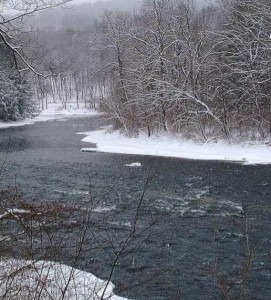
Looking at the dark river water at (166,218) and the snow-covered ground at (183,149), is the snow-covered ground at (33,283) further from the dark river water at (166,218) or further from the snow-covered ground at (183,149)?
the snow-covered ground at (183,149)

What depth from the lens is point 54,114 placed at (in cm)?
6041

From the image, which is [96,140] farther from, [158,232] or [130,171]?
[158,232]

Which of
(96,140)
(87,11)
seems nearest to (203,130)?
(96,140)

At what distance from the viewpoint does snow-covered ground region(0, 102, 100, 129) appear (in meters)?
43.7

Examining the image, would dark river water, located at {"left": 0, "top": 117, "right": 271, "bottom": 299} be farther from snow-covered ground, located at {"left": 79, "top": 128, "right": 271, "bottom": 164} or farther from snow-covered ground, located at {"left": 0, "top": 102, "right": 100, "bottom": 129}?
snow-covered ground, located at {"left": 0, "top": 102, "right": 100, "bottom": 129}

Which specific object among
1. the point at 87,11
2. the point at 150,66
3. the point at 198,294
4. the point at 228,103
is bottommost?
the point at 198,294

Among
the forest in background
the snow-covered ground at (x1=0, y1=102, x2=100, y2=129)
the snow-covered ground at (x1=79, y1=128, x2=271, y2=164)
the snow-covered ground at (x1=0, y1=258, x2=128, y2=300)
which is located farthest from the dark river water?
the snow-covered ground at (x1=0, y1=102, x2=100, y2=129)

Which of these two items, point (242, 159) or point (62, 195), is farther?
point (242, 159)

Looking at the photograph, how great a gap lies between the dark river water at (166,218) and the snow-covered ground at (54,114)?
22467mm

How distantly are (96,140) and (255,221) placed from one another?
18.7 meters

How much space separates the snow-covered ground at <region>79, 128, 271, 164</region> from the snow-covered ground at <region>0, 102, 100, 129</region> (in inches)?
723

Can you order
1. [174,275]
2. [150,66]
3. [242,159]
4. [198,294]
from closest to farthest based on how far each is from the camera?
[198,294]
[174,275]
[242,159]
[150,66]

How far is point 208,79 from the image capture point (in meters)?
25.8

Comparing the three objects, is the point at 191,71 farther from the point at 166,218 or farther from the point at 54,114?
the point at 54,114
